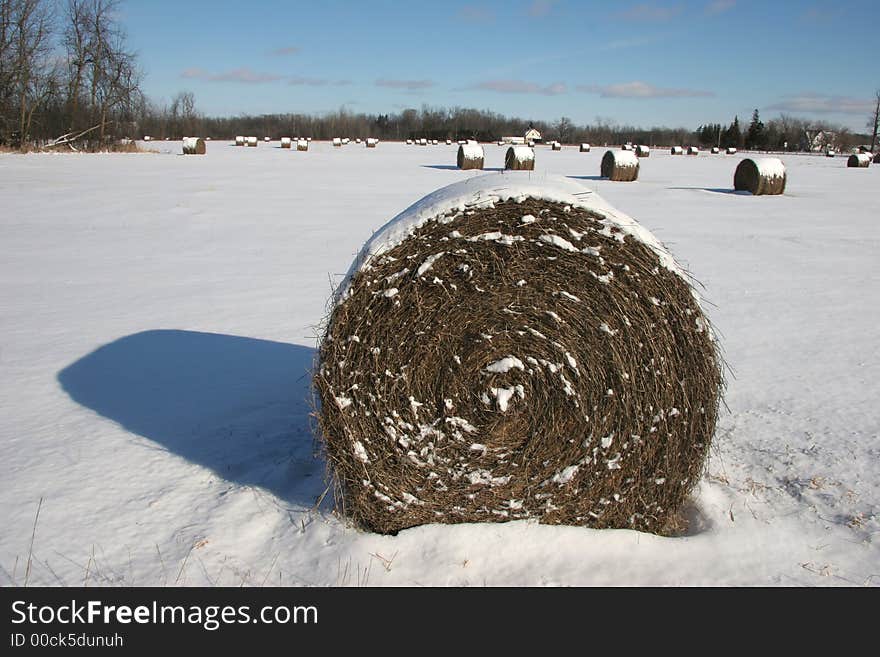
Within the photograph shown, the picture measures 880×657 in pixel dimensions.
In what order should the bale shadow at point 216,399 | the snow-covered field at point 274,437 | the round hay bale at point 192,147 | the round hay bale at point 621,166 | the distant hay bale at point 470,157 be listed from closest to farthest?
the snow-covered field at point 274,437, the bale shadow at point 216,399, the round hay bale at point 621,166, the distant hay bale at point 470,157, the round hay bale at point 192,147

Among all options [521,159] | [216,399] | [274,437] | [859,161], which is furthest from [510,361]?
[859,161]

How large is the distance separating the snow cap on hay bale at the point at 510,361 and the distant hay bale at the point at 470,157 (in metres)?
25.9

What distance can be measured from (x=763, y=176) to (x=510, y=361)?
19.8 metres

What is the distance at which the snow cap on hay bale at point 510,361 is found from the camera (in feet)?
10.8

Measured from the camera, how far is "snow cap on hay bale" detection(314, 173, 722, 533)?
3.30 meters

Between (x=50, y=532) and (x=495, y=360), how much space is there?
247cm

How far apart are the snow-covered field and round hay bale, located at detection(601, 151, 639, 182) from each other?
13.3m

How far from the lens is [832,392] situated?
17.3 feet

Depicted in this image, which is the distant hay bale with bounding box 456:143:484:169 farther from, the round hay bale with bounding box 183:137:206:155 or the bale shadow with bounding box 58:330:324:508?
the bale shadow with bounding box 58:330:324:508

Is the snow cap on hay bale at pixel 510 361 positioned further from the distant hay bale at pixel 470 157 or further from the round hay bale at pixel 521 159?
→ the distant hay bale at pixel 470 157

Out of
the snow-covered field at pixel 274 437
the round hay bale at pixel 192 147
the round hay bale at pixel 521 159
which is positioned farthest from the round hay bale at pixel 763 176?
the round hay bale at pixel 192 147

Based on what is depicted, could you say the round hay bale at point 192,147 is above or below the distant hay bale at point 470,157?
above
